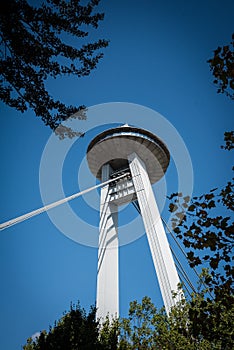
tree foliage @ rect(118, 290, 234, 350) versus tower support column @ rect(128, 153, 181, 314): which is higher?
tower support column @ rect(128, 153, 181, 314)

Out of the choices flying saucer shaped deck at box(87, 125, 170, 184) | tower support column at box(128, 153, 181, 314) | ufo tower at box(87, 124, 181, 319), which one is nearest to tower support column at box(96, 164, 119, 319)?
ufo tower at box(87, 124, 181, 319)

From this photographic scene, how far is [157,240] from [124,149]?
21.8 feet

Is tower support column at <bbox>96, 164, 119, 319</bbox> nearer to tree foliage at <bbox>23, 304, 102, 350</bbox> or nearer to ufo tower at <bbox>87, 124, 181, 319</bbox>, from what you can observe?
ufo tower at <bbox>87, 124, 181, 319</bbox>

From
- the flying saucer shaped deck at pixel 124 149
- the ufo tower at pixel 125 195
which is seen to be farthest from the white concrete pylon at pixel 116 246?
the flying saucer shaped deck at pixel 124 149

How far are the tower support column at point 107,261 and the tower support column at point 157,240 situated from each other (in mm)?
1831

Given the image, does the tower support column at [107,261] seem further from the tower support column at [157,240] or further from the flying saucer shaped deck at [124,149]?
the flying saucer shaped deck at [124,149]

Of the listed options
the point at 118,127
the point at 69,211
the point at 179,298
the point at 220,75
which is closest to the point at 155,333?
the point at 179,298

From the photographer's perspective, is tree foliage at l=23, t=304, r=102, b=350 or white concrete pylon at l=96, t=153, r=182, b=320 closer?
tree foliage at l=23, t=304, r=102, b=350

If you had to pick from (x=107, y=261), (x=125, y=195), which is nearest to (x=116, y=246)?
(x=107, y=261)

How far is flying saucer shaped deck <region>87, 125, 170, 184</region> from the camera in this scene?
51.1 feet

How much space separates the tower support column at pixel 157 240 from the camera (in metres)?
9.24

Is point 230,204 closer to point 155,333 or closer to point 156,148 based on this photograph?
point 155,333

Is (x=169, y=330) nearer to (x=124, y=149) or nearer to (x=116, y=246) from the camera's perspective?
(x=116, y=246)

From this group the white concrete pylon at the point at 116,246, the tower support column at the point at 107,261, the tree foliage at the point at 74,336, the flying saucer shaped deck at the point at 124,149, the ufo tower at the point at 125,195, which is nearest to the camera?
the tree foliage at the point at 74,336
